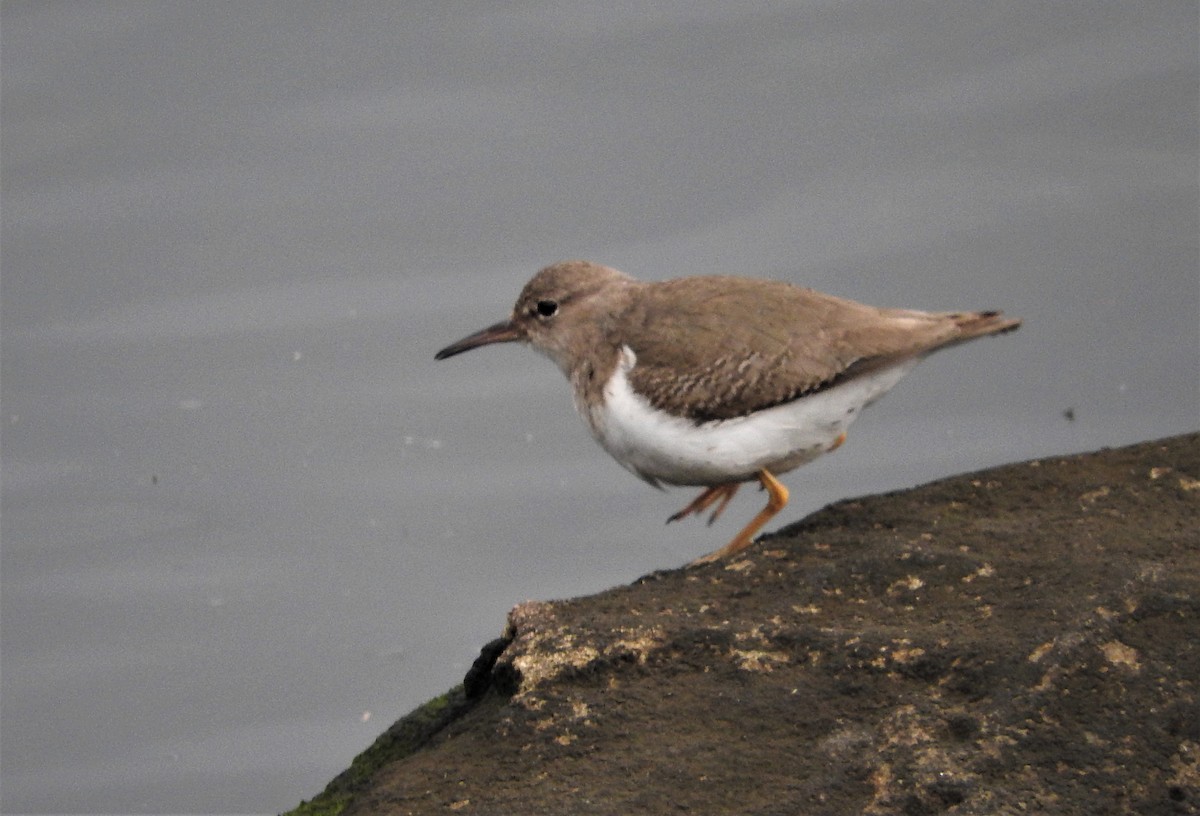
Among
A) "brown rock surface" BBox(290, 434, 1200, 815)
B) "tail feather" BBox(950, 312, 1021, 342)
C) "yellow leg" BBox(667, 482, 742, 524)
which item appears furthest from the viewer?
"yellow leg" BBox(667, 482, 742, 524)

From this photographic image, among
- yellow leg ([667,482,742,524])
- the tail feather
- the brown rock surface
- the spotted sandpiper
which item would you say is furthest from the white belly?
the brown rock surface

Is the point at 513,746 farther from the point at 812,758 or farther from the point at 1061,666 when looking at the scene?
the point at 1061,666

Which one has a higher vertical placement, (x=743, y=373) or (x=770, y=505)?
(x=743, y=373)

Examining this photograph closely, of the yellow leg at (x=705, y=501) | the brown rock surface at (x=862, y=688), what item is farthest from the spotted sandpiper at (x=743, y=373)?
the brown rock surface at (x=862, y=688)

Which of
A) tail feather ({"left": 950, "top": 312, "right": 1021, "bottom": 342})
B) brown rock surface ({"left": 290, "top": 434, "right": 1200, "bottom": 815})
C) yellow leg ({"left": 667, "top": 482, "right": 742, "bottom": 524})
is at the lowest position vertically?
brown rock surface ({"left": 290, "top": 434, "right": 1200, "bottom": 815})

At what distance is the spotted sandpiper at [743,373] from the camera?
18.4 ft

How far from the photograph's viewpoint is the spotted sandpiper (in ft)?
18.4

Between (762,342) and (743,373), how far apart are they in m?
0.13

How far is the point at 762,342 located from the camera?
5715 mm

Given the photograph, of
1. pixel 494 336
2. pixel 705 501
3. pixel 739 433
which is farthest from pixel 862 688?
pixel 494 336

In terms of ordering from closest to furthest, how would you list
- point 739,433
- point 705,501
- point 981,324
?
1. point 981,324
2. point 739,433
3. point 705,501

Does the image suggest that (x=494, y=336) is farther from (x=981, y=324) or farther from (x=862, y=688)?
(x=862, y=688)

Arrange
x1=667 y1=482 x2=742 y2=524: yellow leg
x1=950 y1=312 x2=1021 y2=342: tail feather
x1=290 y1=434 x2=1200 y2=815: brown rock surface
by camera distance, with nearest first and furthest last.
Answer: x1=290 y1=434 x2=1200 y2=815: brown rock surface → x1=950 y1=312 x2=1021 y2=342: tail feather → x1=667 y1=482 x2=742 y2=524: yellow leg

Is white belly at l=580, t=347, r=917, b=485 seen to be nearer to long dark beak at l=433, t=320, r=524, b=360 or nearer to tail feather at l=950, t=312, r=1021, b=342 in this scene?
tail feather at l=950, t=312, r=1021, b=342
